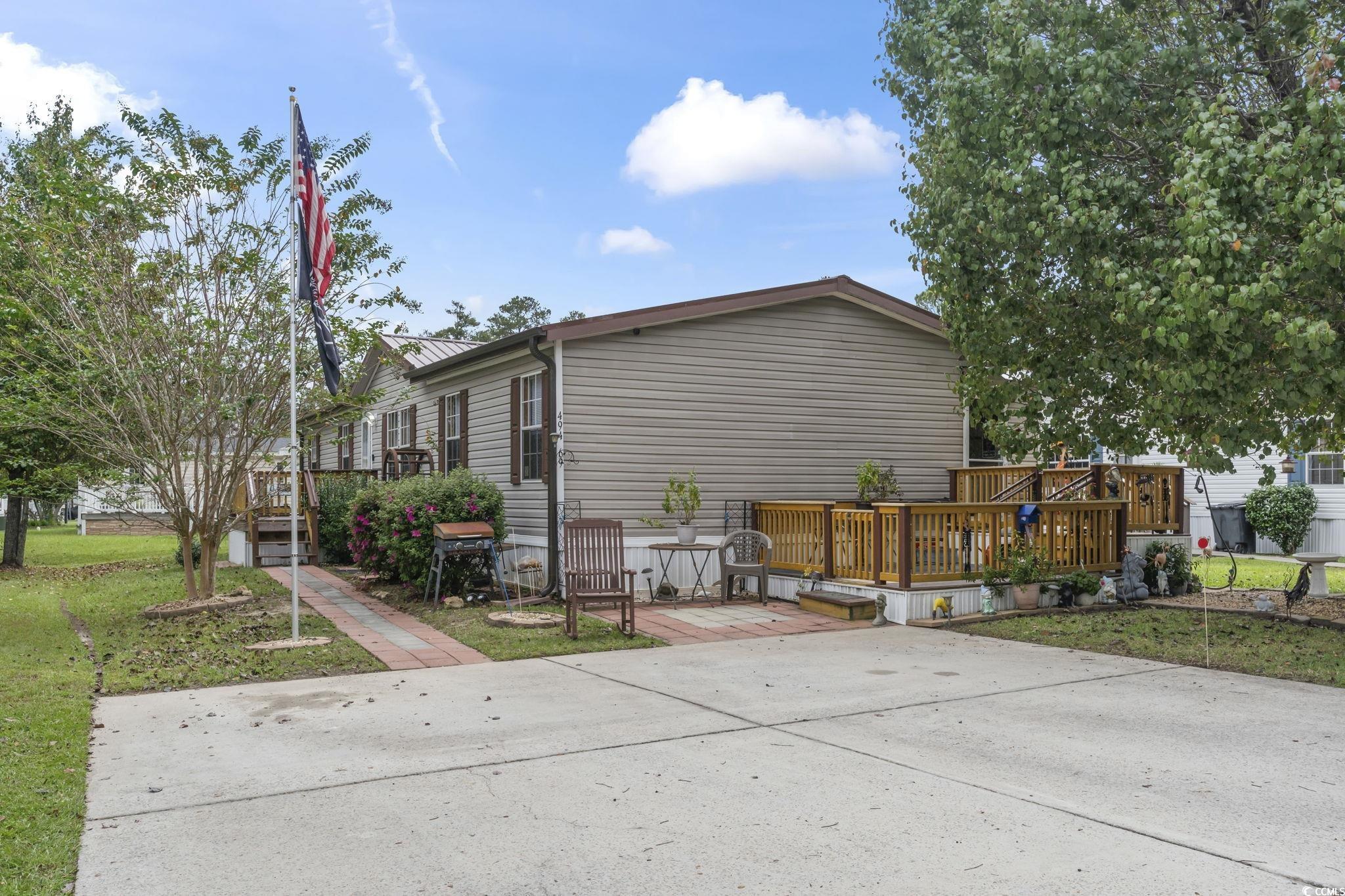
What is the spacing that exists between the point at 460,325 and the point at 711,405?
36.0 meters

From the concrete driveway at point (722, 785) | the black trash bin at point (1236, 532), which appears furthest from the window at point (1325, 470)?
the concrete driveway at point (722, 785)

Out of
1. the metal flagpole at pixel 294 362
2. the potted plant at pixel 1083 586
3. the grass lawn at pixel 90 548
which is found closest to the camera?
the metal flagpole at pixel 294 362

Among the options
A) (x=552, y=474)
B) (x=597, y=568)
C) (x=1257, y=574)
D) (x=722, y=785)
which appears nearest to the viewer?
(x=722, y=785)

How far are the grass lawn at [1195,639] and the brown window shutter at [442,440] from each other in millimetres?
8781

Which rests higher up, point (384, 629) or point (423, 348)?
point (423, 348)

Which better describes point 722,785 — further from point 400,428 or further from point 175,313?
point 400,428

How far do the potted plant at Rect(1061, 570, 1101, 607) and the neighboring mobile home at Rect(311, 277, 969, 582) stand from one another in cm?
260

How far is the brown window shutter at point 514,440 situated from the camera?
491 inches

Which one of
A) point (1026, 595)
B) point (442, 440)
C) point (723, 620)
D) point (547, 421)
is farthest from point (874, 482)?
point (442, 440)

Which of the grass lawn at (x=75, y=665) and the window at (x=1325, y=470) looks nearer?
the grass lawn at (x=75, y=665)

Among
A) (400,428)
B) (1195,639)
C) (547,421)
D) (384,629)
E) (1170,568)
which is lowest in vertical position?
(1195,639)

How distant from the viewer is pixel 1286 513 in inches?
654

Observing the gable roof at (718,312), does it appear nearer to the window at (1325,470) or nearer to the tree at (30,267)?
the tree at (30,267)

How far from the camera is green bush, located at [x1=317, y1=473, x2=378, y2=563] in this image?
1583cm
